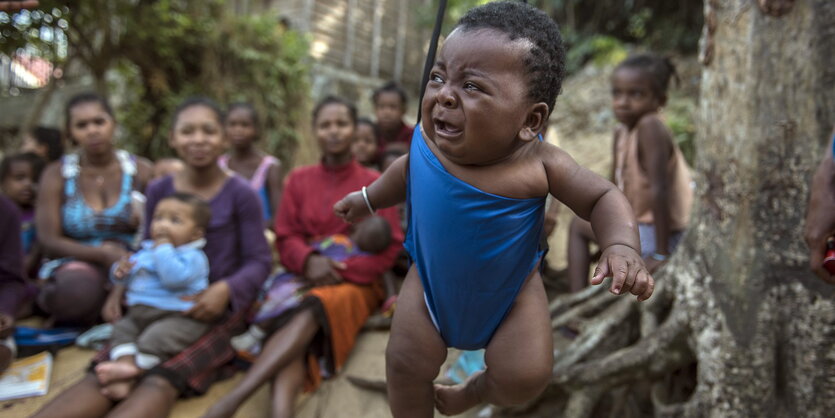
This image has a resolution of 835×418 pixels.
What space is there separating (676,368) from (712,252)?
61 cm

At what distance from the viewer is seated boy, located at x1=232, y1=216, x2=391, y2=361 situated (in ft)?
11.8

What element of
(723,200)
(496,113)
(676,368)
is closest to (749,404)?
(676,368)

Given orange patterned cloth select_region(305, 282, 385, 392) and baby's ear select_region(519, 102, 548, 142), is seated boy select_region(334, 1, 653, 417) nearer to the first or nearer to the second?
baby's ear select_region(519, 102, 548, 142)

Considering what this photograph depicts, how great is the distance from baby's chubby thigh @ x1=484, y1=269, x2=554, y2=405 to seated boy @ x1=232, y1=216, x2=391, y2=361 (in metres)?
1.93

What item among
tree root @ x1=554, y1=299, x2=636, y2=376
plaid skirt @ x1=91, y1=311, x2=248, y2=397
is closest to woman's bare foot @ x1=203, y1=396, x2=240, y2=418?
plaid skirt @ x1=91, y1=311, x2=248, y2=397

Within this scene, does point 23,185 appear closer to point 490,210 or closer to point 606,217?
point 490,210

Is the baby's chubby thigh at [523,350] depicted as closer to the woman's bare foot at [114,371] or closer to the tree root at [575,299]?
the tree root at [575,299]

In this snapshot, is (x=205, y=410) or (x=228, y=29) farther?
(x=228, y=29)

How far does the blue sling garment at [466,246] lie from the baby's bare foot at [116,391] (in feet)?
6.66

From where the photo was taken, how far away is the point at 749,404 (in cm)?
245

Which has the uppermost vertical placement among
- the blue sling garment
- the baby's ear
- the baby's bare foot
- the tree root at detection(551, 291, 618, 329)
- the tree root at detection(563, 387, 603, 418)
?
the baby's ear

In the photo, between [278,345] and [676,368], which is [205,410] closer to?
[278,345]

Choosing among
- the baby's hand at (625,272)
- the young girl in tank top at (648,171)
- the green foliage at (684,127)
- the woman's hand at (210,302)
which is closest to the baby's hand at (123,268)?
the woman's hand at (210,302)

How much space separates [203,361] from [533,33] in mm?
2615
